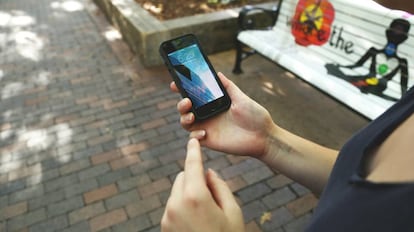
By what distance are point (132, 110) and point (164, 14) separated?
190 centimetres

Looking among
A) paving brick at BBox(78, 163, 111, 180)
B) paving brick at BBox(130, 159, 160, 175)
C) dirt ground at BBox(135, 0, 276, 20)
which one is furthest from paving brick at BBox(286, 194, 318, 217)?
dirt ground at BBox(135, 0, 276, 20)

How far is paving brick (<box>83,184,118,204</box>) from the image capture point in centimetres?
279

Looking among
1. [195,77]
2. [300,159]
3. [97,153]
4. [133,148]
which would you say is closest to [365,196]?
[300,159]

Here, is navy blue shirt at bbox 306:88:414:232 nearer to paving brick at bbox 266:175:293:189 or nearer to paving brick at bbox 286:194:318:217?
paving brick at bbox 286:194:318:217

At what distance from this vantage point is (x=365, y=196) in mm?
686

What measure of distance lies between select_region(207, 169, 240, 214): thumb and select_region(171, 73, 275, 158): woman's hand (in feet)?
1.56

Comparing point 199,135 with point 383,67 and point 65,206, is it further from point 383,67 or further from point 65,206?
point 383,67

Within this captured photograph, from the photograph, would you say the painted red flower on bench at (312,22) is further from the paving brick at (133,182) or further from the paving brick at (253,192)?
the paving brick at (133,182)

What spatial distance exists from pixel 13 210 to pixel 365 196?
2.76 meters

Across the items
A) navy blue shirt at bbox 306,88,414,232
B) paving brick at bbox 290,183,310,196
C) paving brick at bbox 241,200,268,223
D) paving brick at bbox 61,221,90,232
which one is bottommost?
paving brick at bbox 61,221,90,232

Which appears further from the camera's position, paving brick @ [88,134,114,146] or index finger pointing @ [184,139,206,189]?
paving brick @ [88,134,114,146]

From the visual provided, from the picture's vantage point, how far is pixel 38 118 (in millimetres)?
3742

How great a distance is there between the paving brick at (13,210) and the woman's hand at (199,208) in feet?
7.04

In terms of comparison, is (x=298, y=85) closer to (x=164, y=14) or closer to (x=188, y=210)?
(x=164, y=14)
